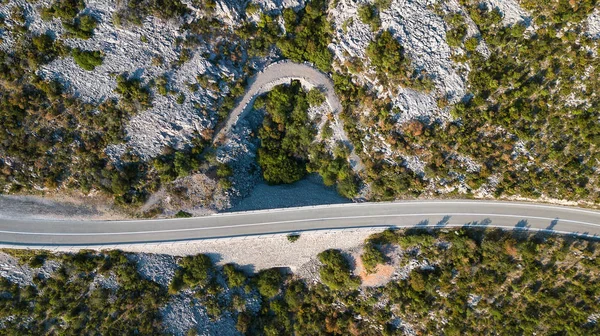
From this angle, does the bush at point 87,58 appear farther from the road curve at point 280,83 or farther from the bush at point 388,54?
the bush at point 388,54

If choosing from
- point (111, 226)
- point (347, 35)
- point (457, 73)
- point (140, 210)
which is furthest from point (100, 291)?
point (457, 73)

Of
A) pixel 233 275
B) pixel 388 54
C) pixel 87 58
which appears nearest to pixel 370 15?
pixel 388 54

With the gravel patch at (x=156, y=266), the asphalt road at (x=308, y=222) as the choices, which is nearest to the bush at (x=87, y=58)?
the asphalt road at (x=308, y=222)

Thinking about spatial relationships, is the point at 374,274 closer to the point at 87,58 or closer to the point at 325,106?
the point at 325,106

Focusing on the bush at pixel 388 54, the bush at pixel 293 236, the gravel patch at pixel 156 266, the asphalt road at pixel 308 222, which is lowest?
the gravel patch at pixel 156 266

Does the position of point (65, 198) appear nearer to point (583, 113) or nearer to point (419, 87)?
point (419, 87)

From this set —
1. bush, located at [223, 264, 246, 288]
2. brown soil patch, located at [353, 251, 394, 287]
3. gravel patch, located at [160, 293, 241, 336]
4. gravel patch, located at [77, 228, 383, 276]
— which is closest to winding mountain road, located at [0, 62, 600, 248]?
gravel patch, located at [77, 228, 383, 276]
